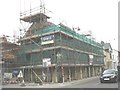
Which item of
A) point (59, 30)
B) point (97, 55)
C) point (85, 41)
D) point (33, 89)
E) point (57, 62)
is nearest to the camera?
point (33, 89)

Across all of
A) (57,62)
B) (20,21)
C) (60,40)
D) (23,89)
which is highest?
(20,21)

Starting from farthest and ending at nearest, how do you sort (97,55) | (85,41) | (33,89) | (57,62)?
(97,55)
(85,41)
(57,62)
(33,89)

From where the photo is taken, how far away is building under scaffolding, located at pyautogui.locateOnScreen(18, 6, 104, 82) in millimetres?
30453

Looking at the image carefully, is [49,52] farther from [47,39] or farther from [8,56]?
[8,56]

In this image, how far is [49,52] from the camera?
3133 centimetres

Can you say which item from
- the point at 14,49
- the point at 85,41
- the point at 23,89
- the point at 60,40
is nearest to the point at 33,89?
the point at 23,89

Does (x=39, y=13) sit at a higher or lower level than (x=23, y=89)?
higher

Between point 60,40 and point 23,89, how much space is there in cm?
973

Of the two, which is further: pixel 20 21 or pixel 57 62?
pixel 20 21

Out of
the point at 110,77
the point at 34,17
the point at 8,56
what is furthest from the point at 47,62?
the point at 34,17

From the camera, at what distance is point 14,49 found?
114 feet

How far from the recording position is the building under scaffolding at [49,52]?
99.9ft

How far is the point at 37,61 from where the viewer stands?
32125 mm

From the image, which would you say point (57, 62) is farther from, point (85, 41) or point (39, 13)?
point (85, 41)
